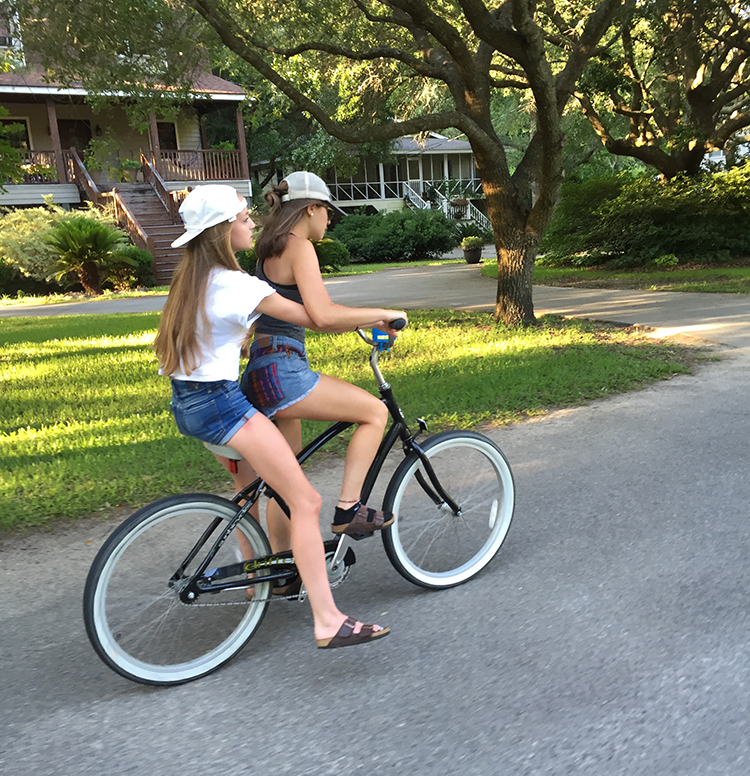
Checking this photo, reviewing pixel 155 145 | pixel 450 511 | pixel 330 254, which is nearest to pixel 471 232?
pixel 330 254

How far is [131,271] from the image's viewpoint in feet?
70.4

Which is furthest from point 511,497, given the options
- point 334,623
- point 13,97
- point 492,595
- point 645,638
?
point 13,97

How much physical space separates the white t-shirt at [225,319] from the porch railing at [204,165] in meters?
26.4

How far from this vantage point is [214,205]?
2.90 meters

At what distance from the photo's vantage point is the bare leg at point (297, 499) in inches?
116

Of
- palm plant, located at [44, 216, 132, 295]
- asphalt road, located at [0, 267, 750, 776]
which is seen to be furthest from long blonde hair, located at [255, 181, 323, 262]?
palm plant, located at [44, 216, 132, 295]

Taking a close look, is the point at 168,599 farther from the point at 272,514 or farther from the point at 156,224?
the point at 156,224

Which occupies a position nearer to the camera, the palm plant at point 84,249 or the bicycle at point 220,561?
the bicycle at point 220,561

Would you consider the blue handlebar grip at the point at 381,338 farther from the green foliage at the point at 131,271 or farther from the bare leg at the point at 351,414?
the green foliage at the point at 131,271

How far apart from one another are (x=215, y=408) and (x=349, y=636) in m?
1.05

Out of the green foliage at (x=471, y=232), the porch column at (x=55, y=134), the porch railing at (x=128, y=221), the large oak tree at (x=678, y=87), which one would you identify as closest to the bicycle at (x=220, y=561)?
the large oak tree at (x=678, y=87)

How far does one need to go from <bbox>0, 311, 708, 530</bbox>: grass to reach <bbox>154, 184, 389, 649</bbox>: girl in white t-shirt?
2.28 m

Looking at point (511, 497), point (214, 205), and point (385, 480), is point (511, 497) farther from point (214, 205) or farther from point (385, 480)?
point (214, 205)

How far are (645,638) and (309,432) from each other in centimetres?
358
